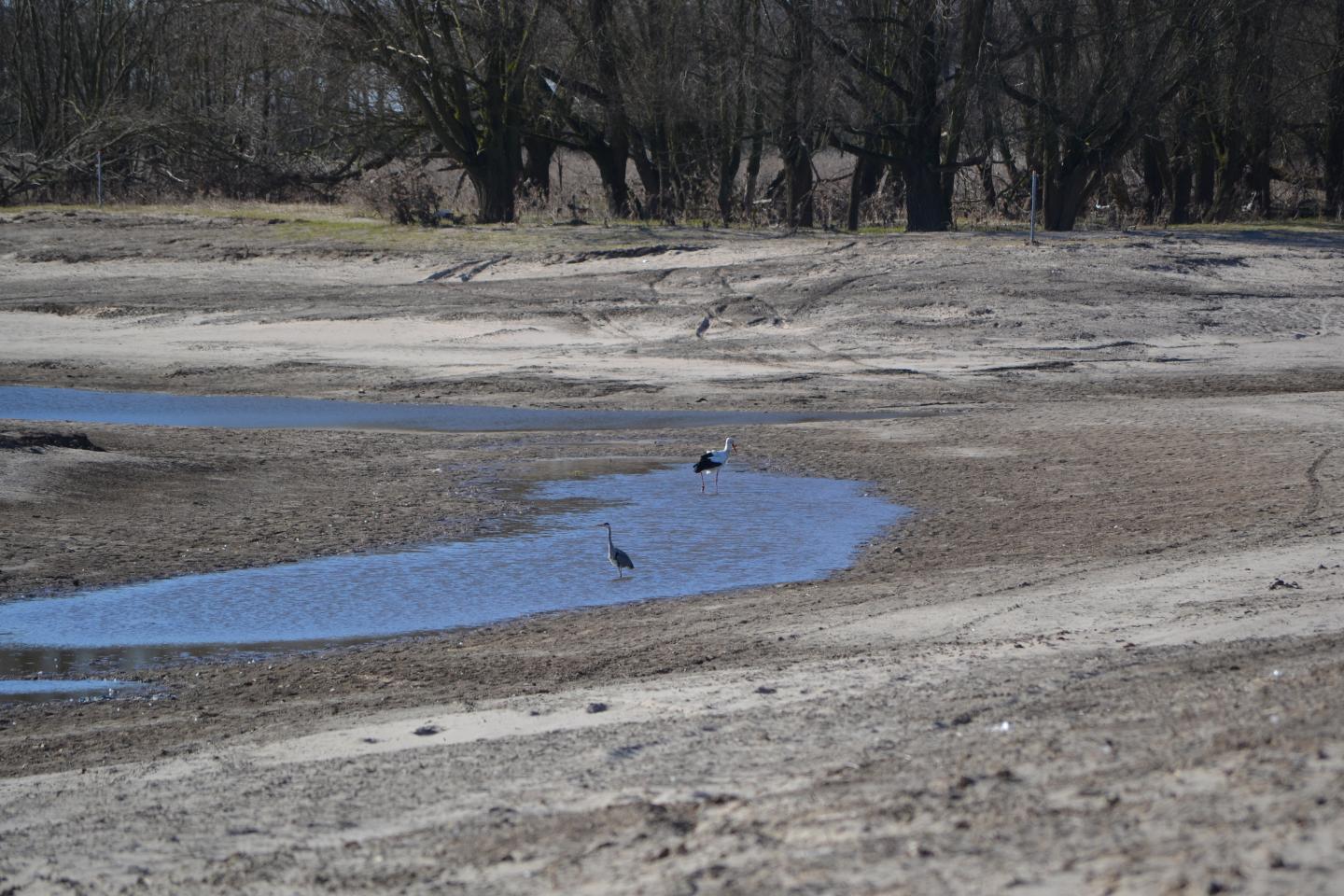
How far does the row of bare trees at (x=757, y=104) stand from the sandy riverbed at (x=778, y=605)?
3455 millimetres

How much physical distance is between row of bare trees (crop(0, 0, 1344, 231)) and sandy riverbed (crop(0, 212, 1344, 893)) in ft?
11.3

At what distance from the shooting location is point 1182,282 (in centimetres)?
1995

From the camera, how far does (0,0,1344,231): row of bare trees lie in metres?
23.4

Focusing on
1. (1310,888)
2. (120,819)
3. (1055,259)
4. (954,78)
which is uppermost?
(954,78)

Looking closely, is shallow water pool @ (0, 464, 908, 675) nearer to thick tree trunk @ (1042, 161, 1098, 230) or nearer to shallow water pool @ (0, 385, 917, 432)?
shallow water pool @ (0, 385, 917, 432)

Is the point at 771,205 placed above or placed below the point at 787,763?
above

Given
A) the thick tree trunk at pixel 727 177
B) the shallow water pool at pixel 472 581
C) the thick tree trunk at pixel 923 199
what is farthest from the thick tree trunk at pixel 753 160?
the shallow water pool at pixel 472 581

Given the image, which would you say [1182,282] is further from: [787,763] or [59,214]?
[59,214]

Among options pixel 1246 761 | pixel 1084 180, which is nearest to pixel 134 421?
pixel 1246 761

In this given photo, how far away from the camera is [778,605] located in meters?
8.04

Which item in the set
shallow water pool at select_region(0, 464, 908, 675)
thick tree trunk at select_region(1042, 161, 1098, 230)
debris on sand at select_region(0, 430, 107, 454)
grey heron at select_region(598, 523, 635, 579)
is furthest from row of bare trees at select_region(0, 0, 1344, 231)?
grey heron at select_region(598, 523, 635, 579)

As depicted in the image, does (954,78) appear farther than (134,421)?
Yes

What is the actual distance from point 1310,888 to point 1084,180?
2299cm

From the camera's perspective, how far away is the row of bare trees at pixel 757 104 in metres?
23.4
